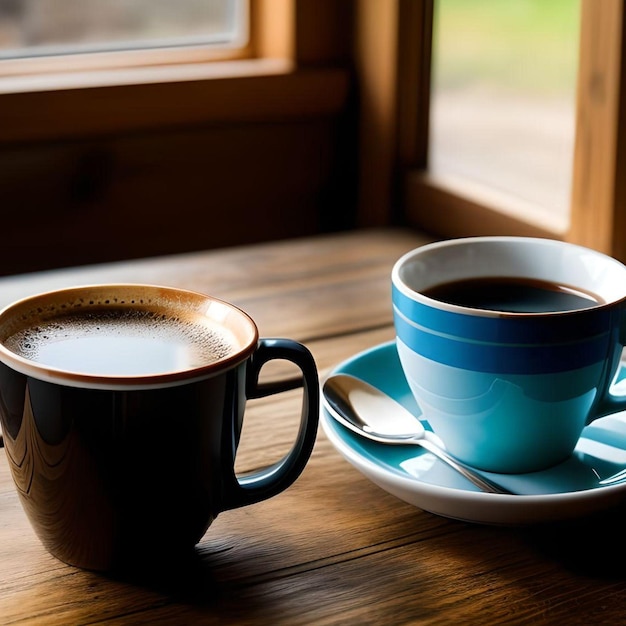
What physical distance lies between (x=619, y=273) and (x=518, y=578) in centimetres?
19

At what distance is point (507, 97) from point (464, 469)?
2.30 feet

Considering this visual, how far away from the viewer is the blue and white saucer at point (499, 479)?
0.48 m

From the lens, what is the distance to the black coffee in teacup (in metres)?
0.58

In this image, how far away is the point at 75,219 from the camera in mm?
1237

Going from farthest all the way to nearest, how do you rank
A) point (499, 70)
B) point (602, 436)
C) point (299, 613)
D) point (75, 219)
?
point (75, 219) → point (499, 70) → point (602, 436) → point (299, 613)

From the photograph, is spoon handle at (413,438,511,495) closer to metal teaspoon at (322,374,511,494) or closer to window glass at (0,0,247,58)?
metal teaspoon at (322,374,511,494)

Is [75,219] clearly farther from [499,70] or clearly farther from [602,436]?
[602,436]

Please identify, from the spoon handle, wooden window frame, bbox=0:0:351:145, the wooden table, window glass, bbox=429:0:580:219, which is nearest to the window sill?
wooden window frame, bbox=0:0:351:145

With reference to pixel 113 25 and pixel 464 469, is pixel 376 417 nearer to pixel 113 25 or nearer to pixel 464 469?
pixel 464 469

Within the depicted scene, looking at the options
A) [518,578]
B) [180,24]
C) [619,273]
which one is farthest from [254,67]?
[518,578]

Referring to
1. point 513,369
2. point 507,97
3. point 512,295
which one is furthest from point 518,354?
point 507,97

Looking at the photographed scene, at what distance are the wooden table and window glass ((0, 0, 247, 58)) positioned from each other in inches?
30.5

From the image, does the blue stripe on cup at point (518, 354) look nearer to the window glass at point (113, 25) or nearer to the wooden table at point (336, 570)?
the wooden table at point (336, 570)

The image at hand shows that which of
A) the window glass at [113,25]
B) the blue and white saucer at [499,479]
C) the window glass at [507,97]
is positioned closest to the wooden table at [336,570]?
the blue and white saucer at [499,479]
